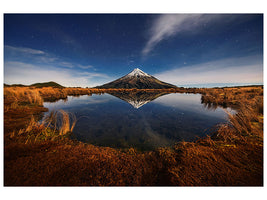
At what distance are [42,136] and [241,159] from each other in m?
6.57

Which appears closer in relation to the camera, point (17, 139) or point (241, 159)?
point (241, 159)

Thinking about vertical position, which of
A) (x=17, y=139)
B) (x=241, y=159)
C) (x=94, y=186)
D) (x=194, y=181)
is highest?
(x=17, y=139)

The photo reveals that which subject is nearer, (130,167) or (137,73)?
(130,167)

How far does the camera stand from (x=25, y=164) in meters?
1.96

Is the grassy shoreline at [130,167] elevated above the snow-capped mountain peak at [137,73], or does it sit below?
below

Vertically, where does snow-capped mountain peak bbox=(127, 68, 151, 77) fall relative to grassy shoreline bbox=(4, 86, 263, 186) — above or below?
above

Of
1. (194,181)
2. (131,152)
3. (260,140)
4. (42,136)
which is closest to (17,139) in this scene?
(42,136)

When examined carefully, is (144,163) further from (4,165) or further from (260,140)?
(260,140)

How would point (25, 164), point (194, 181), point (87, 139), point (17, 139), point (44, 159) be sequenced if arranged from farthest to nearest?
point (87, 139), point (17, 139), point (44, 159), point (25, 164), point (194, 181)

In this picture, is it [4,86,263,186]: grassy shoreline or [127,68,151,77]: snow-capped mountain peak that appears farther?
[127,68,151,77]: snow-capped mountain peak

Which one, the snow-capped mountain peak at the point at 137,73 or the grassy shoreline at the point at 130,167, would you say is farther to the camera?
the snow-capped mountain peak at the point at 137,73

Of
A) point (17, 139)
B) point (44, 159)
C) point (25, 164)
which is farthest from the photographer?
point (17, 139)

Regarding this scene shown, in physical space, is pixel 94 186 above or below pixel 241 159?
below

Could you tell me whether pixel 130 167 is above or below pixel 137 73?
below
